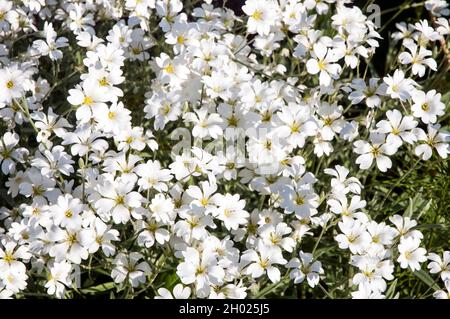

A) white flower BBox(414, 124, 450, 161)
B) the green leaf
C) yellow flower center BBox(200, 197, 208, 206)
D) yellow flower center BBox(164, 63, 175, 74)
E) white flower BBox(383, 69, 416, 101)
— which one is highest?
yellow flower center BBox(164, 63, 175, 74)

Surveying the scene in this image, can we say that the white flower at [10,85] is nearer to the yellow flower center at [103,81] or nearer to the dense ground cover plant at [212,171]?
the dense ground cover plant at [212,171]

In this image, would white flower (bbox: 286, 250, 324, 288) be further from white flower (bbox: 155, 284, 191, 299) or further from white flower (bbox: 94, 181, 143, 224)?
white flower (bbox: 94, 181, 143, 224)

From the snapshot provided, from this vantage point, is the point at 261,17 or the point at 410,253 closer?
the point at 410,253

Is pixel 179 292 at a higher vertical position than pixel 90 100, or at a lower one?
lower

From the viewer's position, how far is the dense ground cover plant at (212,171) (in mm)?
2420

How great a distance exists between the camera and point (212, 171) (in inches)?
99.3

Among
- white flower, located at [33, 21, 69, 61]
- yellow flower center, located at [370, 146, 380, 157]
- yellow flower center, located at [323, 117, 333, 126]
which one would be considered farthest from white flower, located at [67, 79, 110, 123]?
yellow flower center, located at [370, 146, 380, 157]

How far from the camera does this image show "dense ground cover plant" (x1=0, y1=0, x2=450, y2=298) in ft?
7.94

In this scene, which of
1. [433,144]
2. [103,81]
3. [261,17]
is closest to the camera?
[103,81]

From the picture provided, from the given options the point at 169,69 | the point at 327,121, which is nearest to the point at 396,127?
the point at 327,121

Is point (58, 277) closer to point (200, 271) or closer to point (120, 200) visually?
point (120, 200)

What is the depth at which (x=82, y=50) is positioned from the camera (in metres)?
3.20

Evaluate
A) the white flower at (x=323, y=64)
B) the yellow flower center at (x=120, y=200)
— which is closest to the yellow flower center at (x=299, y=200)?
the white flower at (x=323, y=64)

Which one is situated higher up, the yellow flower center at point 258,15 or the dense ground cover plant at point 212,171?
the yellow flower center at point 258,15
